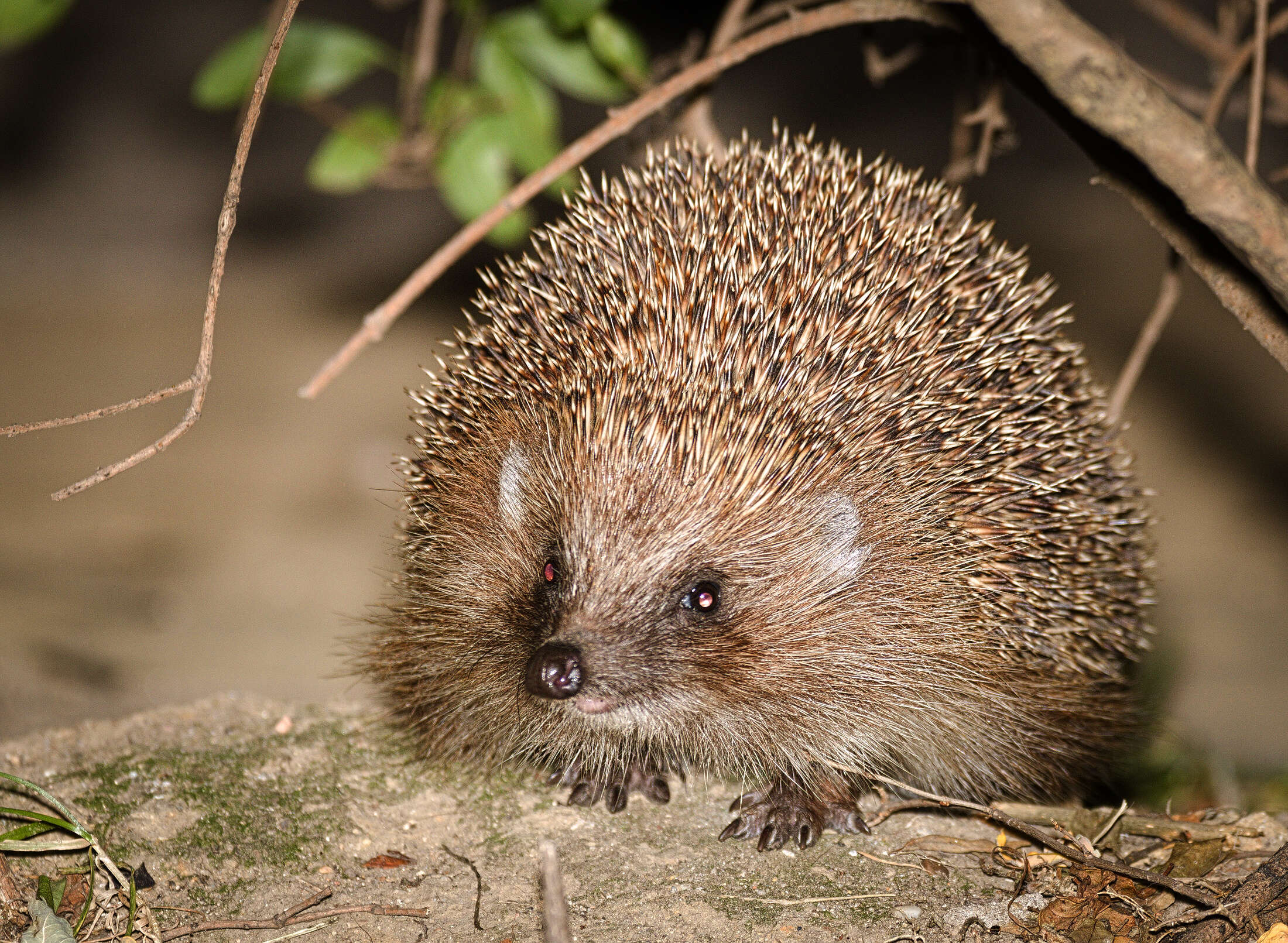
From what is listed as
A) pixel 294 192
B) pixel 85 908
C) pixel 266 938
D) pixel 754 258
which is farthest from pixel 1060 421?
pixel 294 192

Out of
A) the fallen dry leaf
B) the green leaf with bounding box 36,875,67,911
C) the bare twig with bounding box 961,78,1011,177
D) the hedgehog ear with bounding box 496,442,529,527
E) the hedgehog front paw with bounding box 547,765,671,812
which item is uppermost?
the bare twig with bounding box 961,78,1011,177

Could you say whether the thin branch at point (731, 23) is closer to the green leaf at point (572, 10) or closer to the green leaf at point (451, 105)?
the green leaf at point (572, 10)

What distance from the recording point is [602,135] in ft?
9.87

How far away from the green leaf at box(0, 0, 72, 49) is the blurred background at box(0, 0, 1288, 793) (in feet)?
6.88

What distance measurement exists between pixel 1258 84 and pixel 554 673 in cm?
266

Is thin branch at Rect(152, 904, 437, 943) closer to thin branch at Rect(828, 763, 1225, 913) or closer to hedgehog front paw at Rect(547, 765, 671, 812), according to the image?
hedgehog front paw at Rect(547, 765, 671, 812)

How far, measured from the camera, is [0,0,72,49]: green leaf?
3.57 meters

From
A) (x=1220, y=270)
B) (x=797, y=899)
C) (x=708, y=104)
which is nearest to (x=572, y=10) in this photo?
(x=708, y=104)

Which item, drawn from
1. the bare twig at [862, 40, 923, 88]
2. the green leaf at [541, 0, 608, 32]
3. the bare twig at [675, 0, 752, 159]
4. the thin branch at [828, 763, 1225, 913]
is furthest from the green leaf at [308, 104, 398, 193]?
the thin branch at [828, 763, 1225, 913]

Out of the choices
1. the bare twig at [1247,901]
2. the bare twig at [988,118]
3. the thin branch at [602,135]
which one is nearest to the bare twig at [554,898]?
the thin branch at [602,135]

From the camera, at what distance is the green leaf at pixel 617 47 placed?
4.22 m

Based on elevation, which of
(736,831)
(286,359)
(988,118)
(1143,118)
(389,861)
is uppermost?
(286,359)

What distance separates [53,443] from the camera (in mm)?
8242

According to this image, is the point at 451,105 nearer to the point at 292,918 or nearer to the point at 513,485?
the point at 513,485
